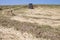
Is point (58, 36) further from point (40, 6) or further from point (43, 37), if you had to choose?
point (40, 6)

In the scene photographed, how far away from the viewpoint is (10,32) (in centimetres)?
1509

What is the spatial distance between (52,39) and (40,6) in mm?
26105

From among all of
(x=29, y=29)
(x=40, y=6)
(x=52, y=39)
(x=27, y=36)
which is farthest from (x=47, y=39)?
(x=40, y=6)

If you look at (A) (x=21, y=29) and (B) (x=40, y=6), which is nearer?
(A) (x=21, y=29)

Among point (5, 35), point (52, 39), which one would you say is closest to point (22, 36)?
point (5, 35)

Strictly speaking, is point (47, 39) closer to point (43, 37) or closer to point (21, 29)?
point (43, 37)

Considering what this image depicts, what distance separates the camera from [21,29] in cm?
1568

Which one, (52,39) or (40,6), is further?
(40,6)

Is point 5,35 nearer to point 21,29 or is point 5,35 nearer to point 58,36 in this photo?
point 21,29

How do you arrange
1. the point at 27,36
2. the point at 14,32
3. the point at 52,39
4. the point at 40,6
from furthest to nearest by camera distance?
1. the point at 40,6
2. the point at 14,32
3. the point at 27,36
4. the point at 52,39

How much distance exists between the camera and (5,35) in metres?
14.1

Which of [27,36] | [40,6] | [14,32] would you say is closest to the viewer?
[27,36]

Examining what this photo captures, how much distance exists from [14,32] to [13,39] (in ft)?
7.25

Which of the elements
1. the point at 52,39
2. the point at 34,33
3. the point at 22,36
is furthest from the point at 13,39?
the point at 52,39
